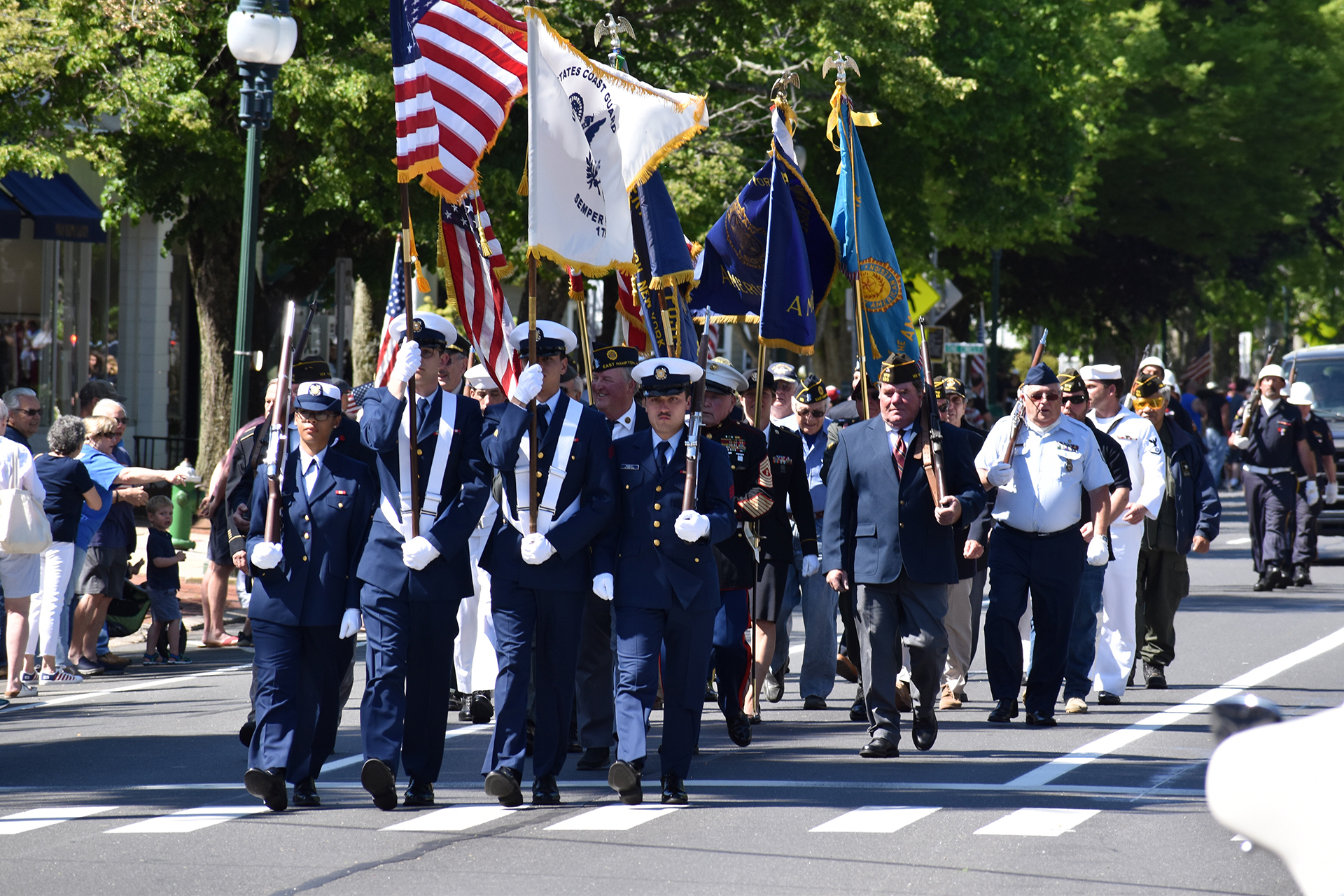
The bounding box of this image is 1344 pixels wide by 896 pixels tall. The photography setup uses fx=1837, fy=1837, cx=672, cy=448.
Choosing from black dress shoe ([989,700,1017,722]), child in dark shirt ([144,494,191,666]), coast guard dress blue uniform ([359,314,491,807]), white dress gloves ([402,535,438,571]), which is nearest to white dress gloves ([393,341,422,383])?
coast guard dress blue uniform ([359,314,491,807])

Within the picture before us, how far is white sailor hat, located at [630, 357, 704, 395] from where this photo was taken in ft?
26.4

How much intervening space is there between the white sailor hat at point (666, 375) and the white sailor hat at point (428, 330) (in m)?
0.84

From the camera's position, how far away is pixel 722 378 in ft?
32.8

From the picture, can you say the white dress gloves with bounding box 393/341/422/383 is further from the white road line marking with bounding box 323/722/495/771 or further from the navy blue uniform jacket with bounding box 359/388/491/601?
the white road line marking with bounding box 323/722/495/771

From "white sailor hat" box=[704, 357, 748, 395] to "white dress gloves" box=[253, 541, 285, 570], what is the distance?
8.59 ft

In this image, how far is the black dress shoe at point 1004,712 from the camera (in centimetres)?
1020

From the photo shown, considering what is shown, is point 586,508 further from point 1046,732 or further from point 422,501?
point 1046,732

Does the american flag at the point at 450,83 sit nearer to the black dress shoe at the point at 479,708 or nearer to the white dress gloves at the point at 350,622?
the white dress gloves at the point at 350,622

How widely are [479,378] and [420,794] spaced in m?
2.47

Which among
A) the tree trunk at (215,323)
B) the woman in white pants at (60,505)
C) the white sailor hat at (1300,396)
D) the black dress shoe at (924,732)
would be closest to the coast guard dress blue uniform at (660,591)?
the black dress shoe at (924,732)

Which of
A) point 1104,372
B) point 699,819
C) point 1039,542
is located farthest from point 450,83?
point 1104,372

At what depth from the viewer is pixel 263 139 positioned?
770 inches

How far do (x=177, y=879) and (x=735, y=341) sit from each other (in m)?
41.3

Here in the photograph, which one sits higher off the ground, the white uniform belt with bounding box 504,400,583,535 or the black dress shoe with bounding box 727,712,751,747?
the white uniform belt with bounding box 504,400,583,535
